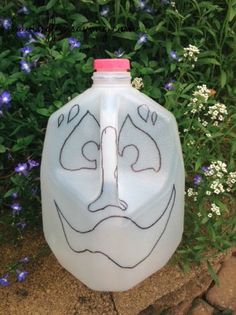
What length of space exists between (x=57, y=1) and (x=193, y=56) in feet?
1.74

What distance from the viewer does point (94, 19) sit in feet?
6.31

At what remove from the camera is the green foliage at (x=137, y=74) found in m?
1.66

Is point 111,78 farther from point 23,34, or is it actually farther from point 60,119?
point 23,34

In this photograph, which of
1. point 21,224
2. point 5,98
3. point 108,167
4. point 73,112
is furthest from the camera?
point 21,224

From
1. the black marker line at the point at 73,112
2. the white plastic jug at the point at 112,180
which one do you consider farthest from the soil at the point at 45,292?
the black marker line at the point at 73,112

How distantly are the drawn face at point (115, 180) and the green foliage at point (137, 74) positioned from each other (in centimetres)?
31

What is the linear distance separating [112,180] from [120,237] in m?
0.15

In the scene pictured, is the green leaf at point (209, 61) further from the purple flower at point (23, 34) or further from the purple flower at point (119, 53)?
the purple flower at point (23, 34)

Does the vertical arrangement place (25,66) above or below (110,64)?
below

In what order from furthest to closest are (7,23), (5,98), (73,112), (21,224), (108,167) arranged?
(7,23) < (21,224) < (5,98) < (73,112) < (108,167)

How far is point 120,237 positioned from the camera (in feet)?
4.24

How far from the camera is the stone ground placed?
162cm

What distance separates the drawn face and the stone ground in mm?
333

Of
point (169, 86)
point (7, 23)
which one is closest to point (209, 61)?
point (169, 86)
